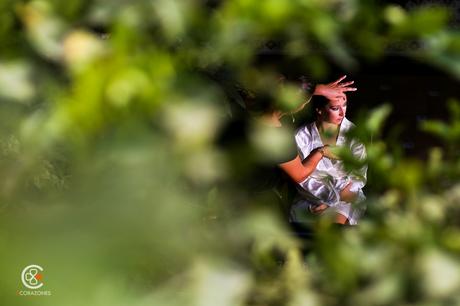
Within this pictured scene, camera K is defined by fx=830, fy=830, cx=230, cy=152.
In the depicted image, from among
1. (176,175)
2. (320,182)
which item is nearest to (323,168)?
(320,182)

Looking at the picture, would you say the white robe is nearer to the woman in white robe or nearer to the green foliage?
the woman in white robe

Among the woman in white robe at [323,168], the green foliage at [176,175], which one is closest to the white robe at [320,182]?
the woman in white robe at [323,168]

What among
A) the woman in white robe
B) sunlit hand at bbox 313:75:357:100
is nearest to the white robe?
the woman in white robe

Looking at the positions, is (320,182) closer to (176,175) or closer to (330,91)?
(330,91)

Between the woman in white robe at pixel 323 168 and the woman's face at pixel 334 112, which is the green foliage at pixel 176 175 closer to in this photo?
the woman in white robe at pixel 323 168

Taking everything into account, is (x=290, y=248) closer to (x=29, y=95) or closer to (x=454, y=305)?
(x=454, y=305)

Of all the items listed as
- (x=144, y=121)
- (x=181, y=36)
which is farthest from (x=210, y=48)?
(x=144, y=121)
